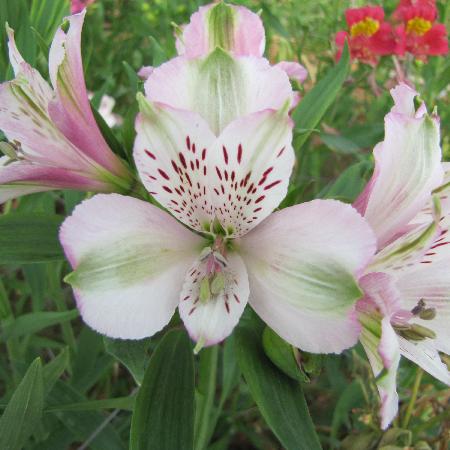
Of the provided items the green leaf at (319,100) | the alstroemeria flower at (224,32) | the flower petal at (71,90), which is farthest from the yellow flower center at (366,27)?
the flower petal at (71,90)

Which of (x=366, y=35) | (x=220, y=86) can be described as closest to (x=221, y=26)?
(x=220, y=86)

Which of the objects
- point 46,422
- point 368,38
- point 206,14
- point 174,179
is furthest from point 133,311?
point 368,38

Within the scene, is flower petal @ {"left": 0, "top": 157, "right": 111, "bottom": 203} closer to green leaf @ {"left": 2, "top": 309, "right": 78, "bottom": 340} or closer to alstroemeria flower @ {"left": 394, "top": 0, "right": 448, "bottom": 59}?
green leaf @ {"left": 2, "top": 309, "right": 78, "bottom": 340}

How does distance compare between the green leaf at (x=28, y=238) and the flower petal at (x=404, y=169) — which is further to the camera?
the green leaf at (x=28, y=238)

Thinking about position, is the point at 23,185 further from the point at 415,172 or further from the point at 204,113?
the point at 415,172

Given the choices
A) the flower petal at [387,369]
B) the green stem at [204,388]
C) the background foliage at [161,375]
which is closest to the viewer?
the flower petal at [387,369]

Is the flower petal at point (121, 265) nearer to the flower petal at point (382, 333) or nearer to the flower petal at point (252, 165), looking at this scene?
the flower petal at point (252, 165)

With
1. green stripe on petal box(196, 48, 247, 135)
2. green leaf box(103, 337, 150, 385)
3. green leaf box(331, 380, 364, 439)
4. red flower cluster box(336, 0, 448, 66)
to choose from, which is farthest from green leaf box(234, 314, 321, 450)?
red flower cluster box(336, 0, 448, 66)
